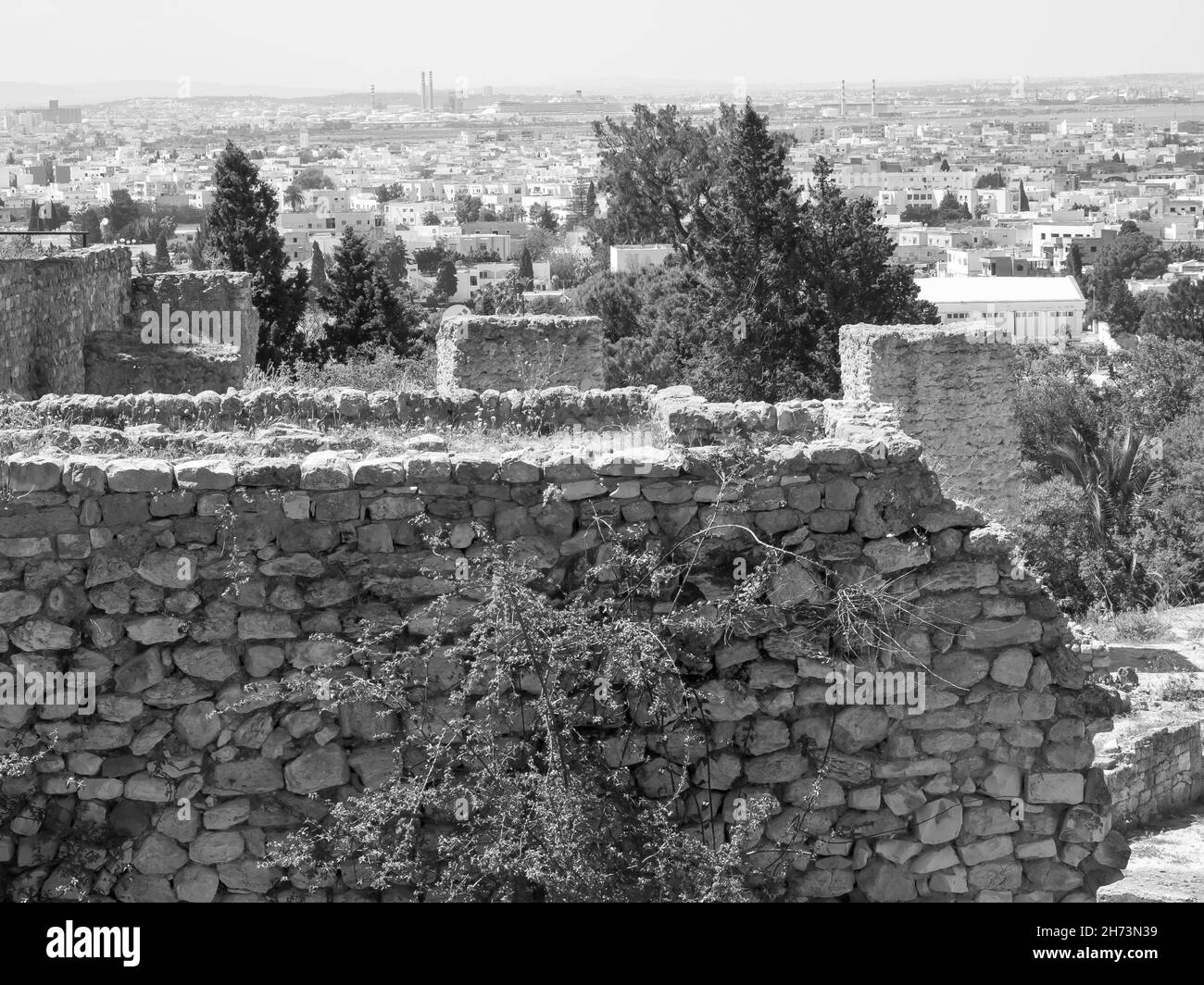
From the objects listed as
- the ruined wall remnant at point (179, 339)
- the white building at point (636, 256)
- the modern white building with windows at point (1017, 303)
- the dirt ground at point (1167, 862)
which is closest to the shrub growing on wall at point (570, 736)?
the dirt ground at point (1167, 862)

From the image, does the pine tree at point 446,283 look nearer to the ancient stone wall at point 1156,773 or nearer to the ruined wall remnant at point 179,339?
the ruined wall remnant at point 179,339

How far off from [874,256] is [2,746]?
70.5 ft

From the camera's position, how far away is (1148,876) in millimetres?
8180

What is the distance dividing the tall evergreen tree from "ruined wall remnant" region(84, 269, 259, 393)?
14.7 m

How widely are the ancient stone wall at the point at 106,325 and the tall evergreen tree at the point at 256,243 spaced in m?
14.8

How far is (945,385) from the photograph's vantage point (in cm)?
1318

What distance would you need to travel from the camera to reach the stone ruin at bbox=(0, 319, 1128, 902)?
497 centimetres

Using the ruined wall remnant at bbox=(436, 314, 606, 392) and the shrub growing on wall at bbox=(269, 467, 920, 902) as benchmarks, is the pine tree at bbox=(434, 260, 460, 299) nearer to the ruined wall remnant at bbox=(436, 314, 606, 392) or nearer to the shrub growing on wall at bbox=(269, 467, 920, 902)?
the ruined wall remnant at bbox=(436, 314, 606, 392)

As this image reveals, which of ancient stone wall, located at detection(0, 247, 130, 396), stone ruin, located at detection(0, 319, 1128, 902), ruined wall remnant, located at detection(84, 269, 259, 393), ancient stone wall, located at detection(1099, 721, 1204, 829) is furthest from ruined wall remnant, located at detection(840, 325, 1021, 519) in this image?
stone ruin, located at detection(0, 319, 1128, 902)

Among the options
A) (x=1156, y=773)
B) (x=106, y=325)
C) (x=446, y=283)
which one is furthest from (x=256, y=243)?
(x=446, y=283)

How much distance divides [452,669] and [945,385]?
29.2ft

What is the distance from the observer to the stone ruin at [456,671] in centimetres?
497

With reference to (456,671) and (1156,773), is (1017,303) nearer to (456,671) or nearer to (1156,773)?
(1156,773)
